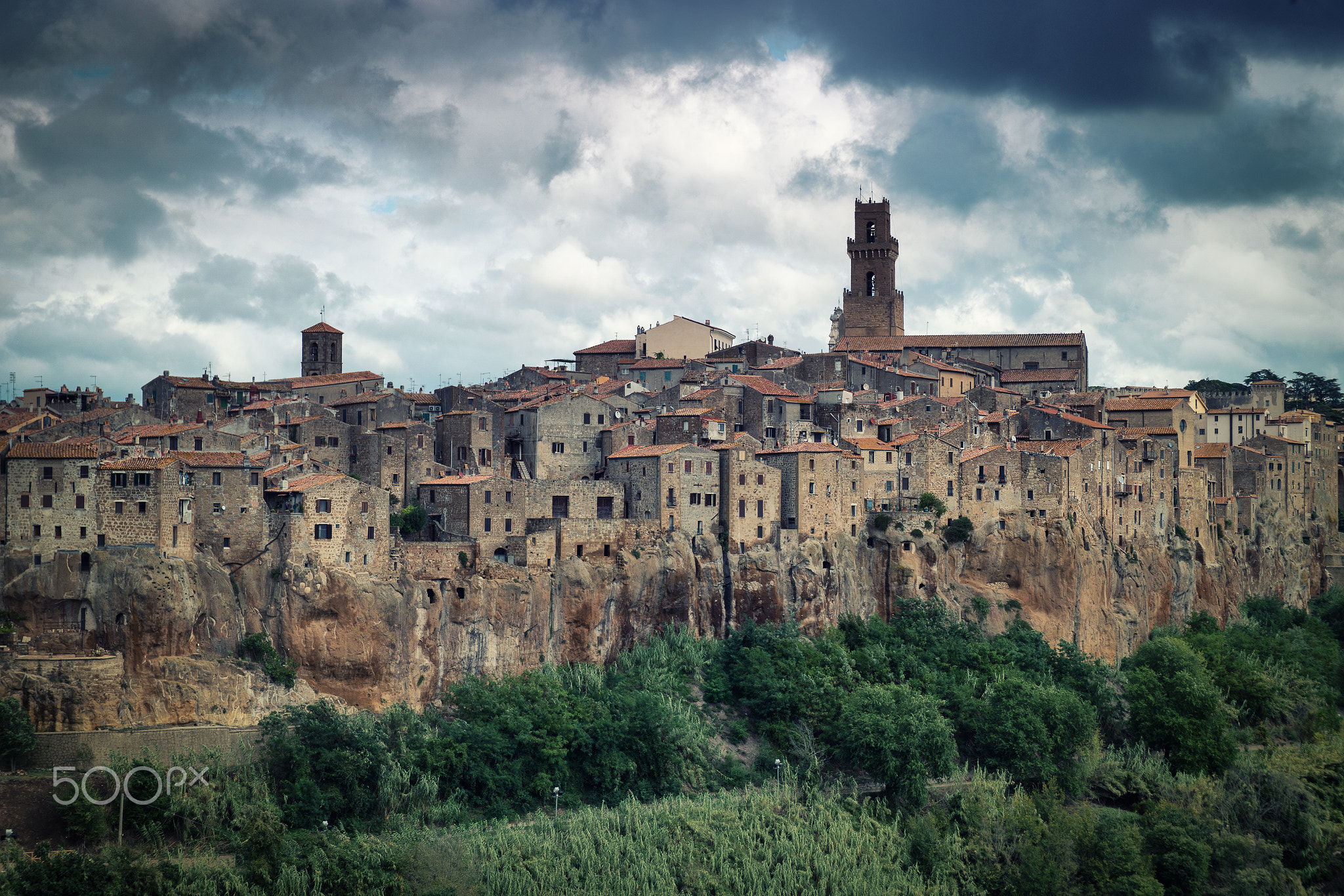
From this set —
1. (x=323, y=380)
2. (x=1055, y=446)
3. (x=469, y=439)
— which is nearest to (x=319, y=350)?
(x=323, y=380)

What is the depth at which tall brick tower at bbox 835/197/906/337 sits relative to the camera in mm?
116250

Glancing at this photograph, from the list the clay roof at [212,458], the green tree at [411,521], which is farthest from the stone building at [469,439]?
the clay roof at [212,458]

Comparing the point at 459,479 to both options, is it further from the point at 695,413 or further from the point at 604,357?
the point at 604,357

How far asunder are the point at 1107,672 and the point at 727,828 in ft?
93.7

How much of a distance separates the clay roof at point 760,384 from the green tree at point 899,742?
2024 centimetres

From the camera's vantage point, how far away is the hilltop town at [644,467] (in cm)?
6100

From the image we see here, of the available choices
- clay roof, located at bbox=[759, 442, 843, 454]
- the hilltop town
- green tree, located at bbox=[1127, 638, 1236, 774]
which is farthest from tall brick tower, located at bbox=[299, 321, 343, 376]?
green tree, located at bbox=[1127, 638, 1236, 774]

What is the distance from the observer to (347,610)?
6272 centimetres

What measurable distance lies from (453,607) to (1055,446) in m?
36.7

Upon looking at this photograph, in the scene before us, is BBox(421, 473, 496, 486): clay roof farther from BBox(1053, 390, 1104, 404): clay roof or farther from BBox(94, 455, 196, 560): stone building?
BBox(1053, 390, 1104, 404): clay roof

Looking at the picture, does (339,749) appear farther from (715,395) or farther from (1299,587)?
(1299,587)

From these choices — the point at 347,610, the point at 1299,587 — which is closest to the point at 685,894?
the point at 347,610

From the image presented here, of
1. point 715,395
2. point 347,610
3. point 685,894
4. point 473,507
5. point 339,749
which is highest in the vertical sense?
point 715,395

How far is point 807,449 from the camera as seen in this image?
7681cm
